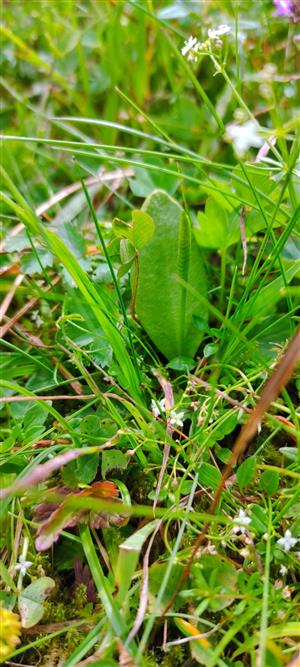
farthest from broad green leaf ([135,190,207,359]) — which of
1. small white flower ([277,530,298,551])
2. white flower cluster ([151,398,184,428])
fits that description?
small white flower ([277,530,298,551])

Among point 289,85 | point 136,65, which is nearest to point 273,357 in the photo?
point 289,85

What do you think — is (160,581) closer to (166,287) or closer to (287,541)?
(287,541)

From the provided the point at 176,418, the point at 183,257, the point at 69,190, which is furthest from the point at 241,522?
the point at 69,190

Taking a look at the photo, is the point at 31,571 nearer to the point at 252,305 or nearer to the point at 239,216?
the point at 252,305

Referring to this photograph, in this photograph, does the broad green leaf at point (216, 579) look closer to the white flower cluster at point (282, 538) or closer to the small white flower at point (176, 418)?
the white flower cluster at point (282, 538)

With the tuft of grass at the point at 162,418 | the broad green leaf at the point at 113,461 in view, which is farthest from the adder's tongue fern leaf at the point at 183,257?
the broad green leaf at the point at 113,461
